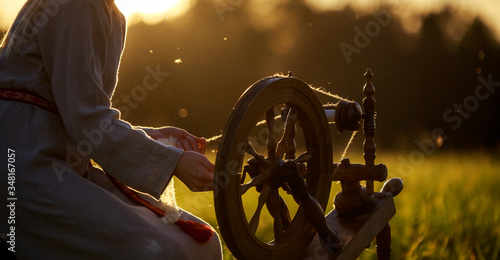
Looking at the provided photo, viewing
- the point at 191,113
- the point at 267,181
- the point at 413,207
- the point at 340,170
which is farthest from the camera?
the point at 191,113

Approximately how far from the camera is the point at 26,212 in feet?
5.70

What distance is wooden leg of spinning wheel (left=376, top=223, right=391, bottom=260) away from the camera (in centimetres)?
318

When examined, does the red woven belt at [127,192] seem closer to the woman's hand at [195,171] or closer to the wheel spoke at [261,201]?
the woman's hand at [195,171]

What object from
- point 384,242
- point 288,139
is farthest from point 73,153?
point 384,242

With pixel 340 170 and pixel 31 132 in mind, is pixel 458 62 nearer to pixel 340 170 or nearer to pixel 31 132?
pixel 340 170

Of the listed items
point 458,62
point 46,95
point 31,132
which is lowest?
point 31,132

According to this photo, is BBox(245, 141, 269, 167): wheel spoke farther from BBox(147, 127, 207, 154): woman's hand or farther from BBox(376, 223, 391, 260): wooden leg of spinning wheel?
BBox(376, 223, 391, 260): wooden leg of spinning wheel

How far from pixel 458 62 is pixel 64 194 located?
14.6 metres

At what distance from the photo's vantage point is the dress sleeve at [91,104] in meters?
1.68

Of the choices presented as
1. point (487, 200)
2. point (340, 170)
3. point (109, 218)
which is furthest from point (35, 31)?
point (487, 200)

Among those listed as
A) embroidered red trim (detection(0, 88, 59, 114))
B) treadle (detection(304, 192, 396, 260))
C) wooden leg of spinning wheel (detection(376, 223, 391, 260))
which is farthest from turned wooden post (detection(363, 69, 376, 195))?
embroidered red trim (detection(0, 88, 59, 114))

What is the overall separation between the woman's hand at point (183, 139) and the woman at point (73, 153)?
0.28 m

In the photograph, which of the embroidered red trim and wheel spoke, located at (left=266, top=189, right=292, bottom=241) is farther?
wheel spoke, located at (left=266, top=189, right=292, bottom=241)

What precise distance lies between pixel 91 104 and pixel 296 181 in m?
0.85
